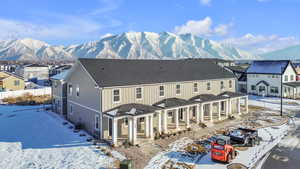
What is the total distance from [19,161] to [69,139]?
16.6 feet

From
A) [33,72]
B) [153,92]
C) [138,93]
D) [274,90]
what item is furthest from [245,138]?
[33,72]

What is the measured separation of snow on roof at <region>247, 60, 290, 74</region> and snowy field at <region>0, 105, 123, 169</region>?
1747 inches

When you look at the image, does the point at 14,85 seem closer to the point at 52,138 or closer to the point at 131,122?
the point at 52,138

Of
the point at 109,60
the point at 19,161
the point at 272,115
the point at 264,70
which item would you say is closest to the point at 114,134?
the point at 19,161

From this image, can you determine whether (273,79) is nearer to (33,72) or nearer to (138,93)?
(138,93)

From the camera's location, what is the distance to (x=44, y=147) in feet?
62.3

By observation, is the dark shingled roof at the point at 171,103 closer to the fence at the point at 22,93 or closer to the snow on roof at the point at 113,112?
the snow on roof at the point at 113,112

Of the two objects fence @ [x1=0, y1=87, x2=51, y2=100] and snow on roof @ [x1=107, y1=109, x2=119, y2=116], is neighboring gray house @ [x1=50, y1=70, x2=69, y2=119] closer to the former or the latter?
snow on roof @ [x1=107, y1=109, x2=119, y2=116]

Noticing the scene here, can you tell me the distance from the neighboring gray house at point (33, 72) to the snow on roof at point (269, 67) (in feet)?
217

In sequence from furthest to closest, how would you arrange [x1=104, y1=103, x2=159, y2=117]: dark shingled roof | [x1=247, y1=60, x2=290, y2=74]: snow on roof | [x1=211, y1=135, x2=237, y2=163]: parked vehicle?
[x1=247, y1=60, x2=290, y2=74]: snow on roof → [x1=104, y1=103, x2=159, y2=117]: dark shingled roof → [x1=211, y1=135, x2=237, y2=163]: parked vehicle

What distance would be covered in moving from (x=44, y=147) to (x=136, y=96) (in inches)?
380

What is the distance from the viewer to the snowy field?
15.7 metres

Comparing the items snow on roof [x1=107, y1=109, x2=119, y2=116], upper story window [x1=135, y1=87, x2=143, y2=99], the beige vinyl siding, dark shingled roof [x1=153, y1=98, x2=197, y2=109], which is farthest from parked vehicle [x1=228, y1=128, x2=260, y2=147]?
snow on roof [x1=107, y1=109, x2=119, y2=116]

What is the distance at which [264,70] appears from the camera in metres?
50.6
